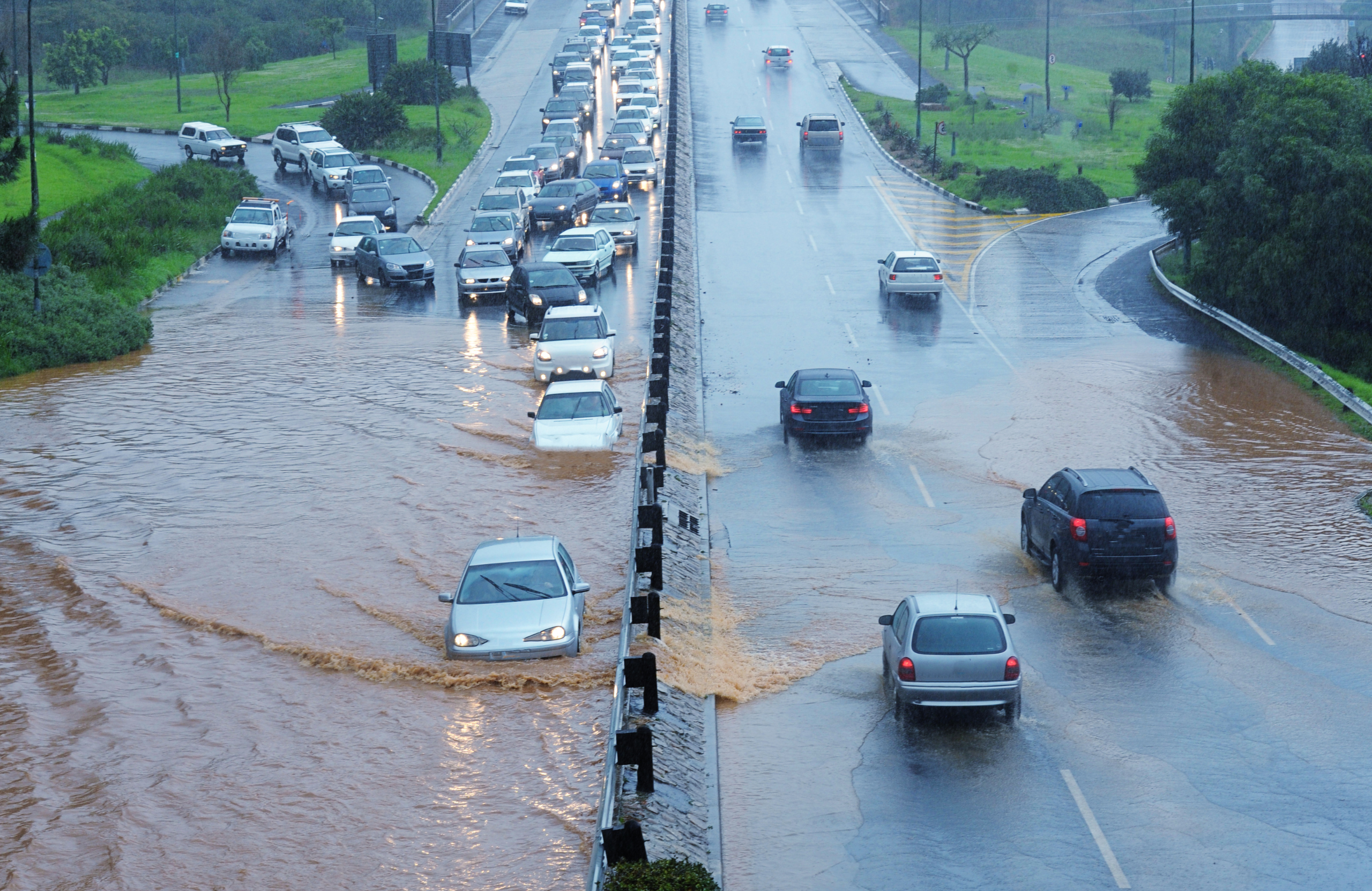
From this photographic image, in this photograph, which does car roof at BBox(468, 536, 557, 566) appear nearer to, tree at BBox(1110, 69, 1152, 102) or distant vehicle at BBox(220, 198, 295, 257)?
distant vehicle at BBox(220, 198, 295, 257)

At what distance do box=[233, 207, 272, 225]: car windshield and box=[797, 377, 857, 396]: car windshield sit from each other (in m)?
25.7

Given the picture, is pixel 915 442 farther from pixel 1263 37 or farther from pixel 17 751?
pixel 1263 37

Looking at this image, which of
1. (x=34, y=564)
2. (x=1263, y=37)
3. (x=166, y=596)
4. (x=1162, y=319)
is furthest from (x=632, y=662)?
(x=1263, y=37)

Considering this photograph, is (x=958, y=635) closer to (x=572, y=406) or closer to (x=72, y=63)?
(x=572, y=406)

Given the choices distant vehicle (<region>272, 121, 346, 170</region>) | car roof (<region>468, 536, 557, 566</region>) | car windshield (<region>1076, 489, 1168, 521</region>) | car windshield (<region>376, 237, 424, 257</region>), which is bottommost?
car roof (<region>468, 536, 557, 566</region>)

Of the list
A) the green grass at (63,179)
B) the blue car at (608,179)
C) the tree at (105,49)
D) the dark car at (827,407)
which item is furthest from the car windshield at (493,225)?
the tree at (105,49)

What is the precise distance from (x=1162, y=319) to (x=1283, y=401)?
825 cm

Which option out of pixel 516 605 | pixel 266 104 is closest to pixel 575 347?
pixel 516 605

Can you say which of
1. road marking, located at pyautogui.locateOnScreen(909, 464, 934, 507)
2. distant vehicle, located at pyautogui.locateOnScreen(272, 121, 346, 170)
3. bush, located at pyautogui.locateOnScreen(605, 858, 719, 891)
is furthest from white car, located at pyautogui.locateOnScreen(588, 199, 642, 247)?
bush, located at pyautogui.locateOnScreen(605, 858, 719, 891)

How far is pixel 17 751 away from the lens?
1611 centimetres

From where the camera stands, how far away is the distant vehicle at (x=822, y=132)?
62281mm

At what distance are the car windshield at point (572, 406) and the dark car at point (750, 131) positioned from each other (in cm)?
3737

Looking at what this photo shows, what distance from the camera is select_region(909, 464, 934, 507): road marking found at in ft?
76.9

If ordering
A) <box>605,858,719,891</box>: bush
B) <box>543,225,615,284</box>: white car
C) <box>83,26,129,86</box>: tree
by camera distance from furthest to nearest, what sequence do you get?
<box>83,26,129,86</box>: tree
<box>543,225,615,284</box>: white car
<box>605,858,719,891</box>: bush
